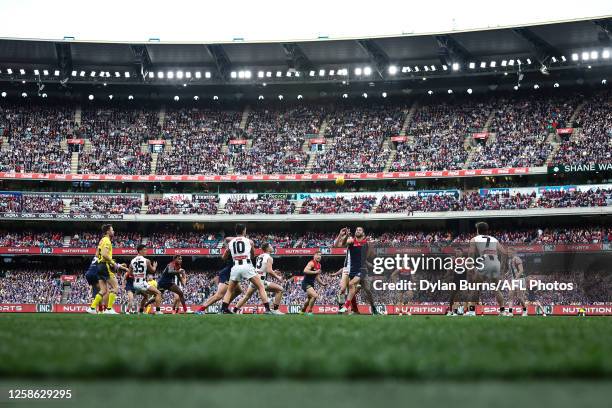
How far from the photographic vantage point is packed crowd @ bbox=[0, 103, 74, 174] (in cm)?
5797

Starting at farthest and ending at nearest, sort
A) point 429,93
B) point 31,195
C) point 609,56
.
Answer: point 429,93 < point 31,195 < point 609,56

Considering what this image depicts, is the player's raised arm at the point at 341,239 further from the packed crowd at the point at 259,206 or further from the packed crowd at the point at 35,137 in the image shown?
the packed crowd at the point at 35,137

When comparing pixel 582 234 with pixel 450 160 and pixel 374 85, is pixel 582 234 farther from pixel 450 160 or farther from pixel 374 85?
pixel 374 85

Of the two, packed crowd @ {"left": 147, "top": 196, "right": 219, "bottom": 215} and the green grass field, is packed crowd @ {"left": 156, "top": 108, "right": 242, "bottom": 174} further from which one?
the green grass field

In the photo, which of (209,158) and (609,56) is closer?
(609,56)

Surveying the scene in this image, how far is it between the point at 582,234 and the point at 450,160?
38.4 ft

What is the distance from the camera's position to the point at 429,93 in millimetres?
60812

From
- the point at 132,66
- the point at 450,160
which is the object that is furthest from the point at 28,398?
the point at 132,66

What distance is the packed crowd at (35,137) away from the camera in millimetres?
57969

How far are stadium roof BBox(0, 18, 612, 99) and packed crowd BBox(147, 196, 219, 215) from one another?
34.9ft

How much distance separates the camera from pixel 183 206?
5678cm

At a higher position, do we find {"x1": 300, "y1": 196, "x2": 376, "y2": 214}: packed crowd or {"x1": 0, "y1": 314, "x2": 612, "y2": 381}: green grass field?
{"x1": 300, "y1": 196, "x2": 376, "y2": 214}: packed crowd

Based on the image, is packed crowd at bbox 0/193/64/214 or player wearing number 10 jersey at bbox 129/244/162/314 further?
packed crowd at bbox 0/193/64/214

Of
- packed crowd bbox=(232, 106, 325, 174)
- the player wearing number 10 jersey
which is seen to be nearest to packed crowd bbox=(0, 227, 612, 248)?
packed crowd bbox=(232, 106, 325, 174)
